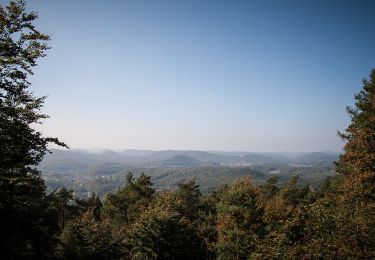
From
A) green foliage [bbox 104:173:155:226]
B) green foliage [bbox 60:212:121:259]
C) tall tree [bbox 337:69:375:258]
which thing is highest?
tall tree [bbox 337:69:375:258]

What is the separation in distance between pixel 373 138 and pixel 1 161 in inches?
903

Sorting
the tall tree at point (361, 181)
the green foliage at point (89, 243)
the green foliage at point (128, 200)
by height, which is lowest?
the green foliage at point (128, 200)

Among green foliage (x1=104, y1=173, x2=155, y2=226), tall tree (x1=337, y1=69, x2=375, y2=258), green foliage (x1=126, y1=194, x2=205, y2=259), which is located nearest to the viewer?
tall tree (x1=337, y1=69, x2=375, y2=258)

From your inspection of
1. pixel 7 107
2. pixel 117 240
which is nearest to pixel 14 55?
pixel 7 107

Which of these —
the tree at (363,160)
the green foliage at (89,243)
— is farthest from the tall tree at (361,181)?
the green foliage at (89,243)

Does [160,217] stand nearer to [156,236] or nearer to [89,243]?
[156,236]

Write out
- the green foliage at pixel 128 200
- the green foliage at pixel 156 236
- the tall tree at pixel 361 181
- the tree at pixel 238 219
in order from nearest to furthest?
the tall tree at pixel 361 181 → the green foliage at pixel 156 236 → the tree at pixel 238 219 → the green foliage at pixel 128 200

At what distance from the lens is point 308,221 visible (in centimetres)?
1256

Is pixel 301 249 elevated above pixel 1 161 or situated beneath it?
situated beneath

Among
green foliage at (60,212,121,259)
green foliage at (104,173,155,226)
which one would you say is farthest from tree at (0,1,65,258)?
green foliage at (104,173,155,226)

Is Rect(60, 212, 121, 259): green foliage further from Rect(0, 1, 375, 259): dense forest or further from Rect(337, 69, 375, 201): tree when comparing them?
Rect(337, 69, 375, 201): tree

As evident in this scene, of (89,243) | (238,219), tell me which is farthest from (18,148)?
(238,219)

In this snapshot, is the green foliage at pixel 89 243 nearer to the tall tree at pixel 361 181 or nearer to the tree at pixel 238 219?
the tree at pixel 238 219

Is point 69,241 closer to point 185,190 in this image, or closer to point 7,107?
point 7,107
